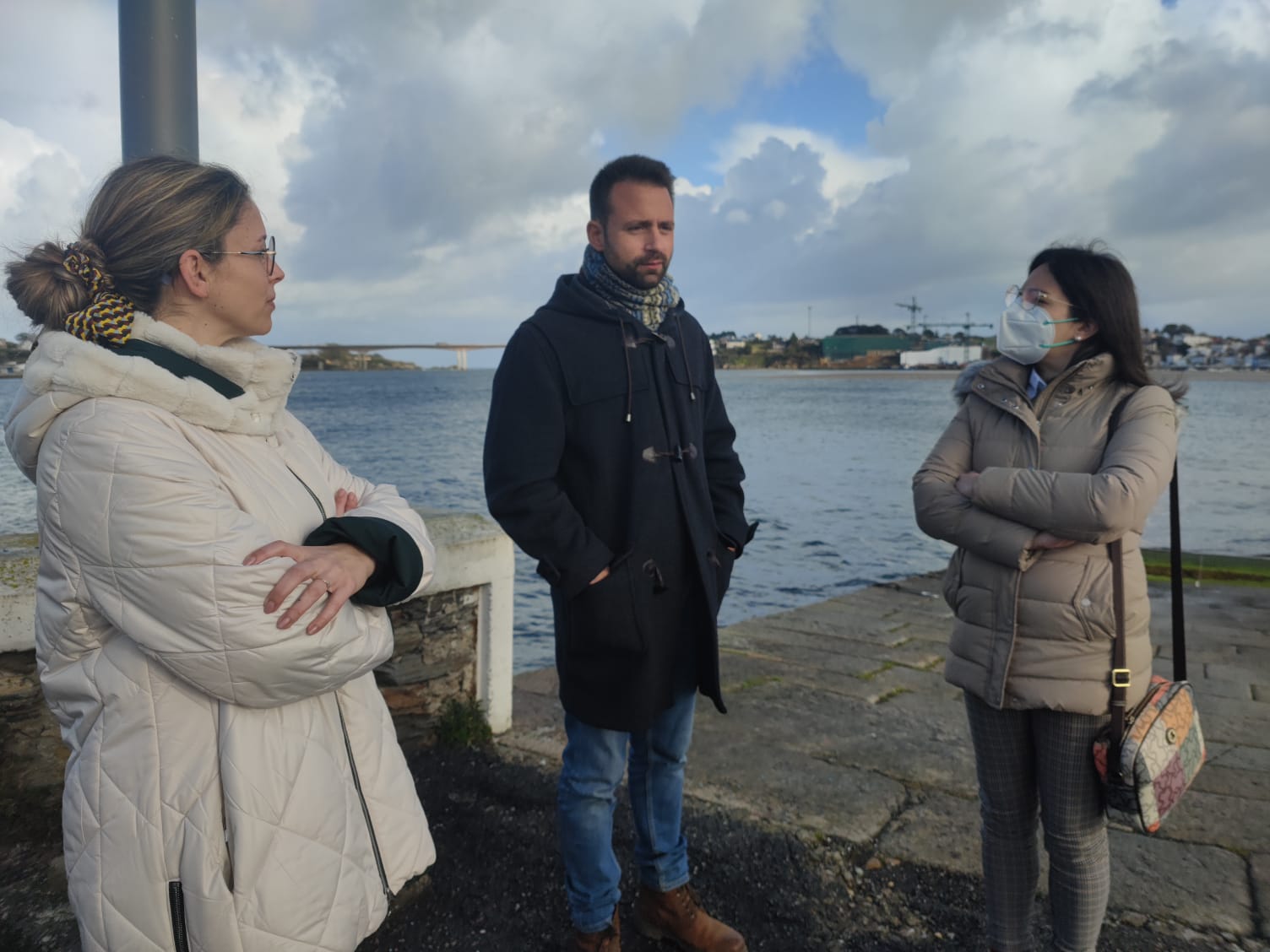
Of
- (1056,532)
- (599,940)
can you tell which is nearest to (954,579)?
(1056,532)

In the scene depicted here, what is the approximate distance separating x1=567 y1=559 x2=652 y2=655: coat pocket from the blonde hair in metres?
1.19

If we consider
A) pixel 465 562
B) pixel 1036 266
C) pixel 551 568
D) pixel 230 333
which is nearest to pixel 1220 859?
pixel 1036 266

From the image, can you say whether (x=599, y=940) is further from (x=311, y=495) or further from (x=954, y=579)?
(x=311, y=495)

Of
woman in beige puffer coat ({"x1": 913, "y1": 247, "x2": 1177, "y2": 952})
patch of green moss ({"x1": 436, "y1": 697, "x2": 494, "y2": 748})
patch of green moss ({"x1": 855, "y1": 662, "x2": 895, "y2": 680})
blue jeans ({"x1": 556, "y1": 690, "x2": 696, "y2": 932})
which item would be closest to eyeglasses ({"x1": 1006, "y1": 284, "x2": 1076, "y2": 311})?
woman in beige puffer coat ({"x1": 913, "y1": 247, "x2": 1177, "y2": 952})

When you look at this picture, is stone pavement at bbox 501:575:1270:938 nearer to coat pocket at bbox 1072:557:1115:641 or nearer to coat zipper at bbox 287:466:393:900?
coat pocket at bbox 1072:557:1115:641

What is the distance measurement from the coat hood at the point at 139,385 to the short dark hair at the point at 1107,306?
1.96 metres

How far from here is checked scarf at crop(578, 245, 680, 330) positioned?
8.54ft

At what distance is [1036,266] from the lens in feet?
8.47

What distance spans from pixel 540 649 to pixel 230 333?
24.5ft

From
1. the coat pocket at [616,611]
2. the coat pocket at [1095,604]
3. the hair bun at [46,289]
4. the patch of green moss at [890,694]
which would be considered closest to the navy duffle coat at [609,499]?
the coat pocket at [616,611]

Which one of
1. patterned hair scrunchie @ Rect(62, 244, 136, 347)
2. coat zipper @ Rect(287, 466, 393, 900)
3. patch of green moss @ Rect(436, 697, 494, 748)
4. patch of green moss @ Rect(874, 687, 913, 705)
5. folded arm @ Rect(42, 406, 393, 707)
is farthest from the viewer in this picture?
patch of green moss @ Rect(874, 687, 913, 705)

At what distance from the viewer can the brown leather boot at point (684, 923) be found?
260cm

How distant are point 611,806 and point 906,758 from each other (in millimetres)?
1969

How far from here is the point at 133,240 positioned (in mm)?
1691
